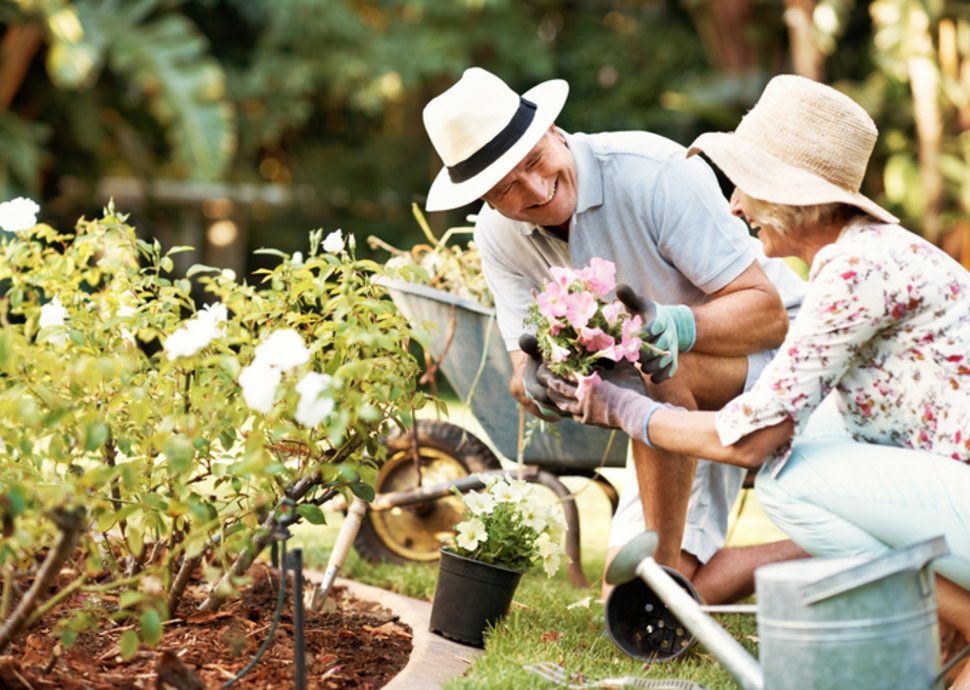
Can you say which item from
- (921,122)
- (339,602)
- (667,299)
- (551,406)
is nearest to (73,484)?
(551,406)

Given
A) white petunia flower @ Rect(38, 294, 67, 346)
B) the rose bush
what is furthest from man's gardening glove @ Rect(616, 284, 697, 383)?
white petunia flower @ Rect(38, 294, 67, 346)

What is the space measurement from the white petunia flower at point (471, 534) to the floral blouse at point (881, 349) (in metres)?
0.82

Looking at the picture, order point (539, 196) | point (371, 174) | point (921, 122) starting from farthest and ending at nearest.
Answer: point (371, 174)
point (921, 122)
point (539, 196)

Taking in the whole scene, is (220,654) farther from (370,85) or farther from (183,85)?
(370,85)

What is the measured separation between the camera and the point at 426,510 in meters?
3.98

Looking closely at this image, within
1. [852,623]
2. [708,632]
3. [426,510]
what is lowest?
[426,510]

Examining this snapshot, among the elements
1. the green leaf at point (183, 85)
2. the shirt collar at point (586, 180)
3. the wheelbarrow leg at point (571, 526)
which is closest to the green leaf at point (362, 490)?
the shirt collar at point (586, 180)

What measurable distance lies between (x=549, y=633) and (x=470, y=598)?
7.6 inches

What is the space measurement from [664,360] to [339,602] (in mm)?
1189

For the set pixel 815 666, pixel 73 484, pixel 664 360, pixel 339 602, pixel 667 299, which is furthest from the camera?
pixel 339 602

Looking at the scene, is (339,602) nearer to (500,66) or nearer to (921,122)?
(921,122)

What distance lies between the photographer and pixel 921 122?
31.9 ft

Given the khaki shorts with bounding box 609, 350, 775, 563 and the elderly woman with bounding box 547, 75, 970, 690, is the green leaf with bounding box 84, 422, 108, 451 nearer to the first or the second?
the elderly woman with bounding box 547, 75, 970, 690

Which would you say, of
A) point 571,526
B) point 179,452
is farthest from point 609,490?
point 179,452
